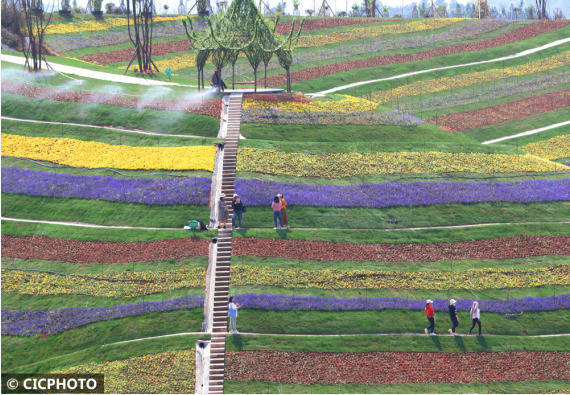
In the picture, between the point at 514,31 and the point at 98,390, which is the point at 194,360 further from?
the point at 514,31

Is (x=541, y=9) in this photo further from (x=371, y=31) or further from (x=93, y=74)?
(x=93, y=74)

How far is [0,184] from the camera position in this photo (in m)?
50.8

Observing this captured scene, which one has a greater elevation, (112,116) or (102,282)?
(112,116)

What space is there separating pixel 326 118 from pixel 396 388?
32.1 metres

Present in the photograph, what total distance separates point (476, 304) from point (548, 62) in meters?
61.4

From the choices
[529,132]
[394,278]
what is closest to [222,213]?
[394,278]

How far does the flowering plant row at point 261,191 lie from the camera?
161ft

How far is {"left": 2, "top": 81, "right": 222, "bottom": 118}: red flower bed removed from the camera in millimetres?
61253

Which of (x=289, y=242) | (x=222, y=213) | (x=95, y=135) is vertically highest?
(x=95, y=135)

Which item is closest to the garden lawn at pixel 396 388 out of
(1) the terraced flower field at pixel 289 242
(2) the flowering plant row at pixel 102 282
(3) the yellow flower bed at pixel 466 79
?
(1) the terraced flower field at pixel 289 242

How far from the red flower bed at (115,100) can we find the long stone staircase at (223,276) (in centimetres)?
326

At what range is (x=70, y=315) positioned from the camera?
3966cm

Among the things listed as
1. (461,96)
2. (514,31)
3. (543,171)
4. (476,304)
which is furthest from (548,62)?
(476,304)

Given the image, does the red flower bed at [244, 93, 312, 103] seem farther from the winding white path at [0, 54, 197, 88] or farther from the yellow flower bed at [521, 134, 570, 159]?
the yellow flower bed at [521, 134, 570, 159]
